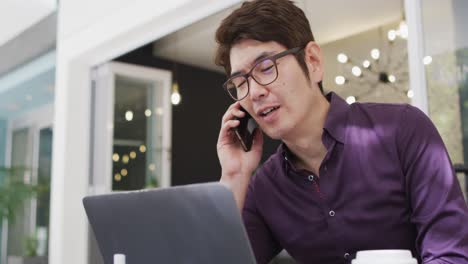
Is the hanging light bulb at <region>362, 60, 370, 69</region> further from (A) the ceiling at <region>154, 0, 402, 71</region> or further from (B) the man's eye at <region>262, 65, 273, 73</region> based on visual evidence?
(B) the man's eye at <region>262, 65, 273, 73</region>

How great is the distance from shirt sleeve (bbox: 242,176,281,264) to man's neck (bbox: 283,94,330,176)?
189 mm

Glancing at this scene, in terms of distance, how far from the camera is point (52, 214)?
13.3 ft

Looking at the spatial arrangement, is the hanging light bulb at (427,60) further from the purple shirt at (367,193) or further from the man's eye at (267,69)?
the man's eye at (267,69)

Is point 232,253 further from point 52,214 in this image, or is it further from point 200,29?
point 200,29

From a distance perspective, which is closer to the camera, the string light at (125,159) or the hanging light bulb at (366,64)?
the hanging light bulb at (366,64)

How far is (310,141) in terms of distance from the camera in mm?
1354

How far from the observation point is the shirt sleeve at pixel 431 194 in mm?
1052

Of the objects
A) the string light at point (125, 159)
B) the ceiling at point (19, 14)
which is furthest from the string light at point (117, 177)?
the ceiling at point (19, 14)

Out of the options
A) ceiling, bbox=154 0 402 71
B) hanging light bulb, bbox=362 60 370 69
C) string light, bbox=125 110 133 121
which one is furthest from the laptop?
string light, bbox=125 110 133 121

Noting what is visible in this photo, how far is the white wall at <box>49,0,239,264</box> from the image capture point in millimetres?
3703

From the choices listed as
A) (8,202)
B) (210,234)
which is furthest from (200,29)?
(210,234)

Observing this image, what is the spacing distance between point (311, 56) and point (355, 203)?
0.41m

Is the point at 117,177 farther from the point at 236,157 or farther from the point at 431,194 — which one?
the point at 431,194

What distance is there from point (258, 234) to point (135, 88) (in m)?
4.68
